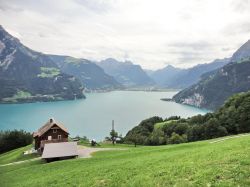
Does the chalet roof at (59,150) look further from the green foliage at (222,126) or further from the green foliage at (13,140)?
the green foliage at (13,140)

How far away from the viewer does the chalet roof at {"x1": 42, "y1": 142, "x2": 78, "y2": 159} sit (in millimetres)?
59562

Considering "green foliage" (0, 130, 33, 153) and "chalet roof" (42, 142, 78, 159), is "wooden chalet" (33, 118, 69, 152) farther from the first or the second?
"green foliage" (0, 130, 33, 153)

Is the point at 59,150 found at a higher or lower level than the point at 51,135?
lower

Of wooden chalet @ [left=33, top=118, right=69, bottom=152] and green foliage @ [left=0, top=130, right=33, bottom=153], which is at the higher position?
wooden chalet @ [left=33, top=118, right=69, bottom=152]

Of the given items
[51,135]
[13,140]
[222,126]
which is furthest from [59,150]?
[222,126]

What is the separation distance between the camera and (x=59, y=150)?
61.7 meters

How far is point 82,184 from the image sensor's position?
1021 inches

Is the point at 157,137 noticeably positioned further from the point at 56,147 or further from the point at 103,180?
the point at 103,180

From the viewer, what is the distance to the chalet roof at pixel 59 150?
5956cm

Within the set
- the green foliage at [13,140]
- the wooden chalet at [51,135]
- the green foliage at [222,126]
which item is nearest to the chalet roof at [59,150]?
the wooden chalet at [51,135]

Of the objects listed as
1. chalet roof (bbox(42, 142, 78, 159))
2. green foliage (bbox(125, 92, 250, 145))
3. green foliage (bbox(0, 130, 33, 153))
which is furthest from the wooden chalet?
green foliage (bbox(125, 92, 250, 145))

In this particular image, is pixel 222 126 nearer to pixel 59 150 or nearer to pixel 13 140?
pixel 59 150

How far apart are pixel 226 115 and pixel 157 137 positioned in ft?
83.4

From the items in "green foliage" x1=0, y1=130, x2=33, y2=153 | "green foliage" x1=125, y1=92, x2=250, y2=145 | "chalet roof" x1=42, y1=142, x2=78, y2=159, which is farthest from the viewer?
"green foliage" x1=0, y1=130, x2=33, y2=153
